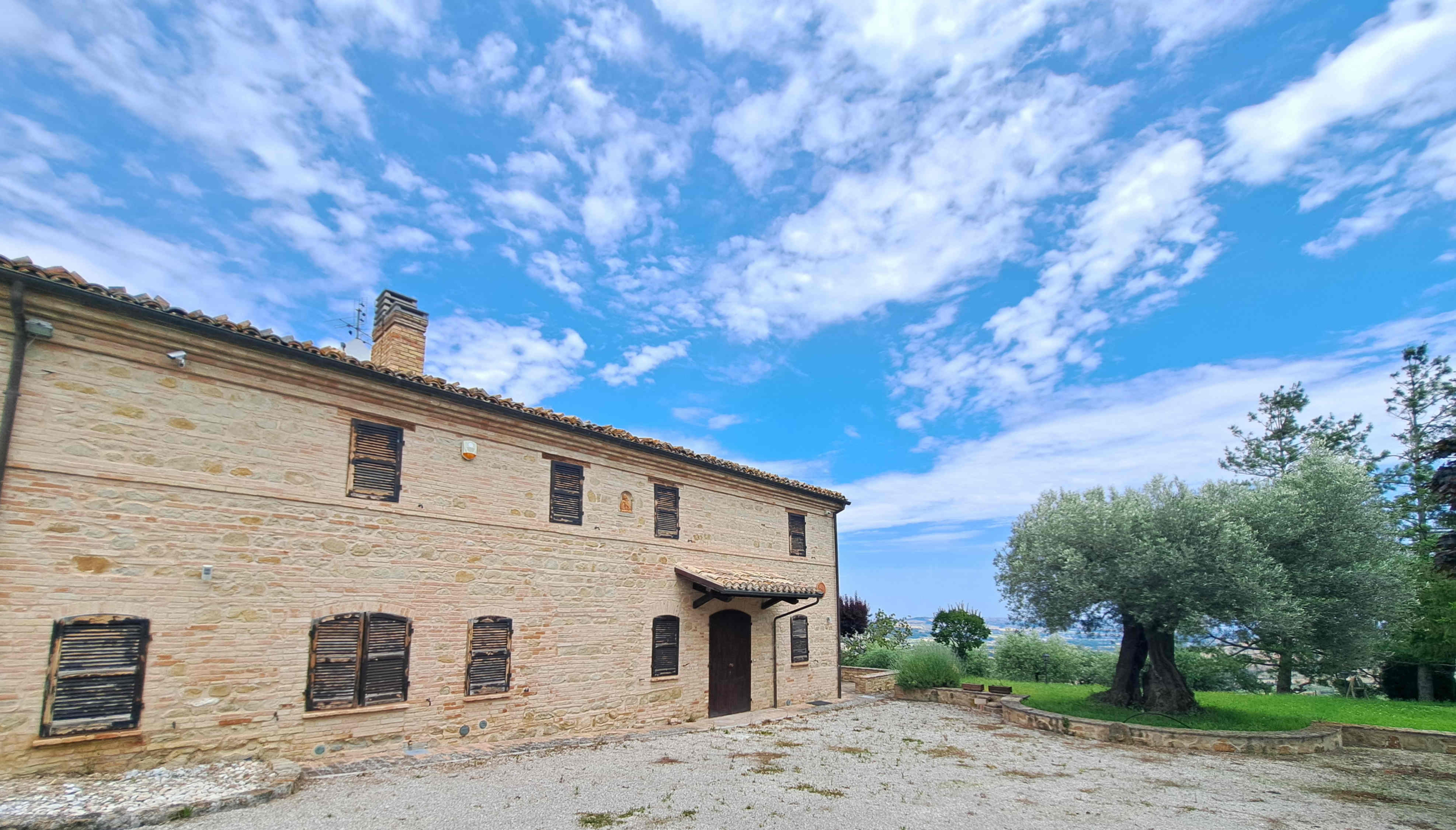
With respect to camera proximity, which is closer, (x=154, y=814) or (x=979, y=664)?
(x=154, y=814)

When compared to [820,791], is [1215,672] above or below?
below

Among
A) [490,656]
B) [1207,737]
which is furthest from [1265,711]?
[490,656]

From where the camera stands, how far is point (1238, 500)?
1304 centimetres

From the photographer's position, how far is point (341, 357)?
350 inches

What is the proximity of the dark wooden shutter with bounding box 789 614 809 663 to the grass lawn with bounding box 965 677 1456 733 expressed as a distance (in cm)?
522

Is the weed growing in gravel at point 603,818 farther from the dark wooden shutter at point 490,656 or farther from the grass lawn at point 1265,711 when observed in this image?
the grass lawn at point 1265,711

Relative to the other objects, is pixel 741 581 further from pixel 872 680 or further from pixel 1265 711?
pixel 1265 711

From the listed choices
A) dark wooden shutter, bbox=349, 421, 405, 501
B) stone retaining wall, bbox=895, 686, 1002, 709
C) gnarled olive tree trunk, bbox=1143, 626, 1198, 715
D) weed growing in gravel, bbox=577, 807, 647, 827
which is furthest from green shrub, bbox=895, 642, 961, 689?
dark wooden shutter, bbox=349, 421, 405, 501

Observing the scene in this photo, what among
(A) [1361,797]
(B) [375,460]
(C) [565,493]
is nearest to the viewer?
(A) [1361,797]

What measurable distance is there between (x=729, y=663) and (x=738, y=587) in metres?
2.43

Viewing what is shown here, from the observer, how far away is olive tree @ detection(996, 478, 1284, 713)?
12000 millimetres

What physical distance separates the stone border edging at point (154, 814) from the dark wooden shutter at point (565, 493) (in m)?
5.12

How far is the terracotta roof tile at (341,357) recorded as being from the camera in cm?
688

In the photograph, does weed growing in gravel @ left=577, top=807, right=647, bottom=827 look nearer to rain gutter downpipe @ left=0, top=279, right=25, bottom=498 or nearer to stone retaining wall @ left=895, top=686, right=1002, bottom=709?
rain gutter downpipe @ left=0, top=279, right=25, bottom=498
